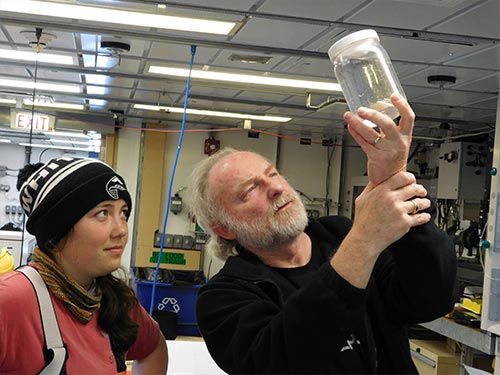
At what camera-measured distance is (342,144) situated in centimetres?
899

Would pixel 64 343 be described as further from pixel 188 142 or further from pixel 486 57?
pixel 188 142

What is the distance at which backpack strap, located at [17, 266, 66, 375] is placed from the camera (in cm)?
123

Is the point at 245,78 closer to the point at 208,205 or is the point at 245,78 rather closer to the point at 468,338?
the point at 468,338

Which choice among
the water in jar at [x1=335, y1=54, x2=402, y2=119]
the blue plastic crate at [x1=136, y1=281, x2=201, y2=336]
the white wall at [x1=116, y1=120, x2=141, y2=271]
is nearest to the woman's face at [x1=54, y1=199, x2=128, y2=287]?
the water in jar at [x1=335, y1=54, x2=402, y2=119]

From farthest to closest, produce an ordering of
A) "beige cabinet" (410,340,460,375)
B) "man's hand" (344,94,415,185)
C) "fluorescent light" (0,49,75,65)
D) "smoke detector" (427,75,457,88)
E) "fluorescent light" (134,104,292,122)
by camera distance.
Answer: "fluorescent light" (134,104,292,122) → "beige cabinet" (410,340,460,375) → "fluorescent light" (0,49,75,65) → "smoke detector" (427,75,457,88) → "man's hand" (344,94,415,185)

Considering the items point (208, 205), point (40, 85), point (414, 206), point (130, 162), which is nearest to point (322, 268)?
point (414, 206)

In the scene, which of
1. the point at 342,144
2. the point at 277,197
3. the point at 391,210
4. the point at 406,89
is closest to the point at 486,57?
the point at 406,89

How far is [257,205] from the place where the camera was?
124 cm

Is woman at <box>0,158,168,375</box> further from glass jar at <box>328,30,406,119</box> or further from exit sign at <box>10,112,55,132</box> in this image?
exit sign at <box>10,112,55,132</box>

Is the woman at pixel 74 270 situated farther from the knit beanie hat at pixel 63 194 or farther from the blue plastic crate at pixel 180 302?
the blue plastic crate at pixel 180 302

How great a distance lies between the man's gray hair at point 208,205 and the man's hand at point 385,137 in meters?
0.54

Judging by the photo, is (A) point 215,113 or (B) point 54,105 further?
(B) point 54,105

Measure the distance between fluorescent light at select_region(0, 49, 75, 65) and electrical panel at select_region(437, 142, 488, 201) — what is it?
14.1ft

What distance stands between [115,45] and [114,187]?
2.93 meters
